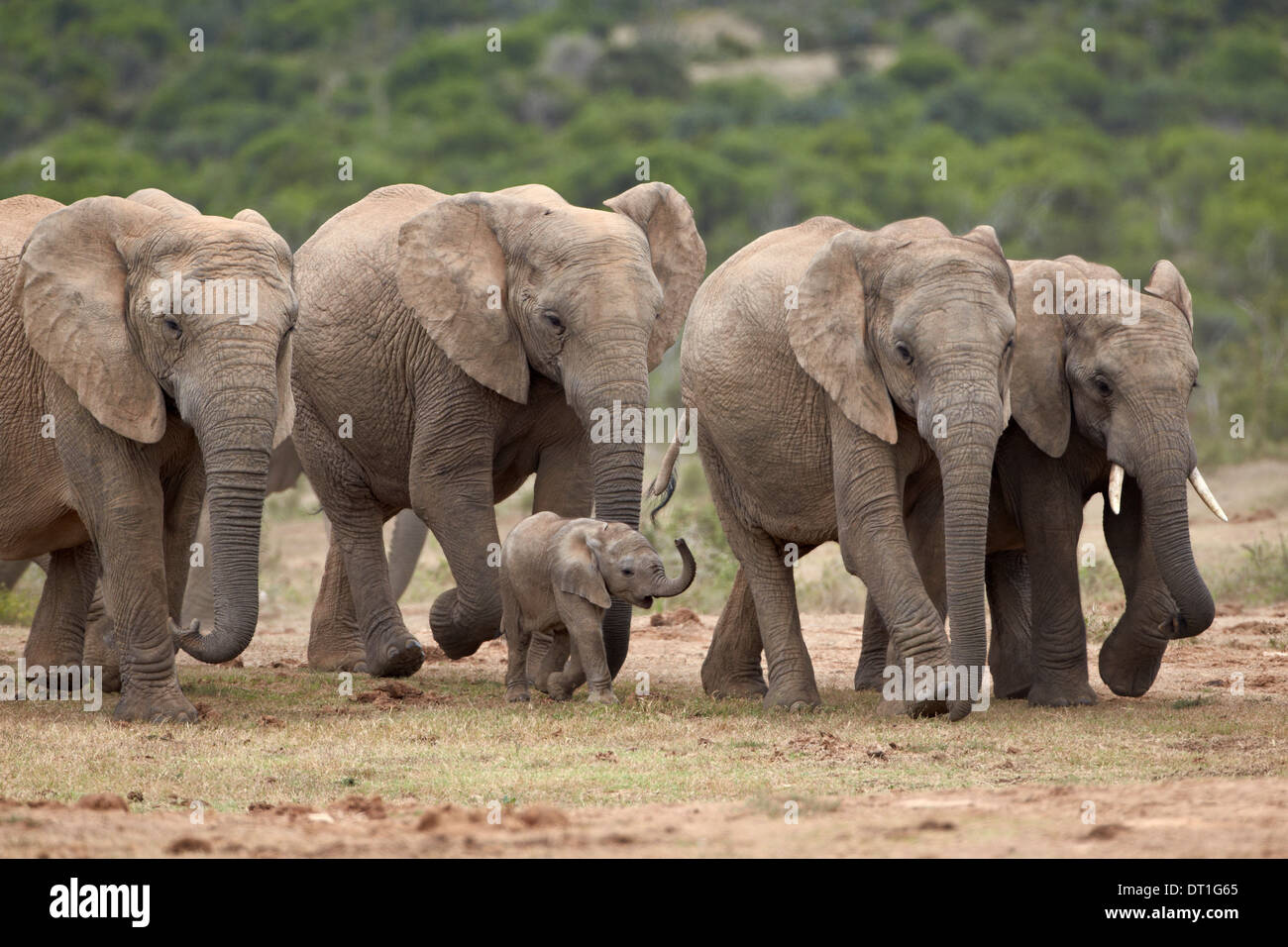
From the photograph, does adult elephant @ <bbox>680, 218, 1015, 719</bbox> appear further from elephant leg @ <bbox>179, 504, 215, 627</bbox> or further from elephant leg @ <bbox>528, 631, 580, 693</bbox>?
elephant leg @ <bbox>179, 504, 215, 627</bbox>

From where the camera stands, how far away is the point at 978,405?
9.00 metres

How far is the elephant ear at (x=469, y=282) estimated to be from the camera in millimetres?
10664

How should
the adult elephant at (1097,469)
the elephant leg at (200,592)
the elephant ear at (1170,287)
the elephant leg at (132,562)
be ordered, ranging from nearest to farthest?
the elephant leg at (132,562) → the adult elephant at (1097,469) → the elephant ear at (1170,287) → the elephant leg at (200,592)

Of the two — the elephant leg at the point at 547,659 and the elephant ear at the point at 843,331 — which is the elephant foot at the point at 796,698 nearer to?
the elephant leg at the point at 547,659

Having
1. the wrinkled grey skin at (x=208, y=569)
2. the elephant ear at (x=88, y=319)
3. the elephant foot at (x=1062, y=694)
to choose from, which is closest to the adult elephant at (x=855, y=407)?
the elephant foot at (x=1062, y=694)

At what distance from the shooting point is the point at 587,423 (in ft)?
33.3

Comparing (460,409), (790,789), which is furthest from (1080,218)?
(790,789)

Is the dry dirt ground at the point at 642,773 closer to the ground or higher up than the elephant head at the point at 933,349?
closer to the ground

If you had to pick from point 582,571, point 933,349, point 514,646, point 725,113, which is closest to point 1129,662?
point 933,349

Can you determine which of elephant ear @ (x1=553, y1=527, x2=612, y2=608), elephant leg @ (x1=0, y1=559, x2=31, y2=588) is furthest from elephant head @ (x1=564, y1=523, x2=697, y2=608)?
elephant leg @ (x1=0, y1=559, x2=31, y2=588)

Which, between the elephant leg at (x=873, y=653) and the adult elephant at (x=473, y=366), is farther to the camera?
the elephant leg at (x=873, y=653)

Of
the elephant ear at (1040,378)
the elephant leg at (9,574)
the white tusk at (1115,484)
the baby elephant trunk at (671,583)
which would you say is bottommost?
the baby elephant trunk at (671,583)

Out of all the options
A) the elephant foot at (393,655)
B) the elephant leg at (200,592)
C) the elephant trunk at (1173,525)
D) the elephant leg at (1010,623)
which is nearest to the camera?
the elephant trunk at (1173,525)

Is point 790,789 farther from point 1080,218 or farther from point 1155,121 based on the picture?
point 1155,121
